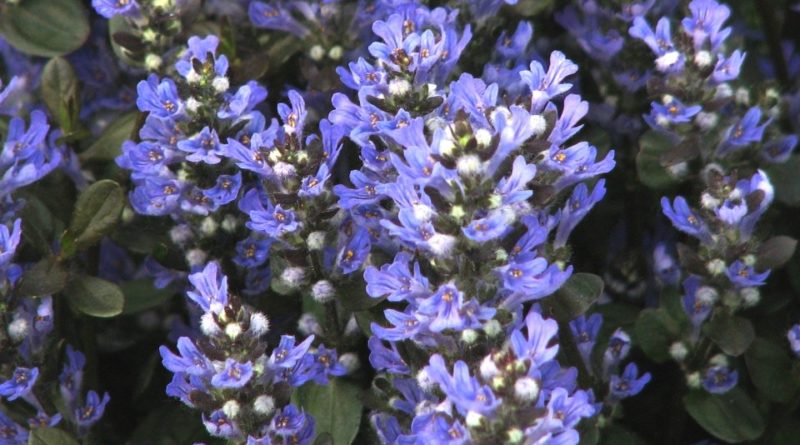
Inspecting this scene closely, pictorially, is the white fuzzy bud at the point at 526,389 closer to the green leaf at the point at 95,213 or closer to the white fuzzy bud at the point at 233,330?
the white fuzzy bud at the point at 233,330

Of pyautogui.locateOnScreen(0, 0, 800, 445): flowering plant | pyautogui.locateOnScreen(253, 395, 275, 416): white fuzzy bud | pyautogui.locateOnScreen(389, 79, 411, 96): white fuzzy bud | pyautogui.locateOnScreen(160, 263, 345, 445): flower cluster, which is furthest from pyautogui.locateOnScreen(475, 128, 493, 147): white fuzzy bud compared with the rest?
pyautogui.locateOnScreen(253, 395, 275, 416): white fuzzy bud

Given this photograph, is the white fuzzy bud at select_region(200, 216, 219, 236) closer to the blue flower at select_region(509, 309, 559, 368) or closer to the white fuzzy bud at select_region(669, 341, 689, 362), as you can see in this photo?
the blue flower at select_region(509, 309, 559, 368)

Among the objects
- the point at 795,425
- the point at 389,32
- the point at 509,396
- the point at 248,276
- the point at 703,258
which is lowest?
the point at 795,425

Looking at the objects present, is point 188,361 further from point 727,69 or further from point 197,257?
point 727,69

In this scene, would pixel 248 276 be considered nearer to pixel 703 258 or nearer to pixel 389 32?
pixel 389 32

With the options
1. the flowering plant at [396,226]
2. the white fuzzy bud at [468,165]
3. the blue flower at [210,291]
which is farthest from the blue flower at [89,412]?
the white fuzzy bud at [468,165]

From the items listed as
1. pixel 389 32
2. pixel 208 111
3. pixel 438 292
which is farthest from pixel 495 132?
pixel 208 111
